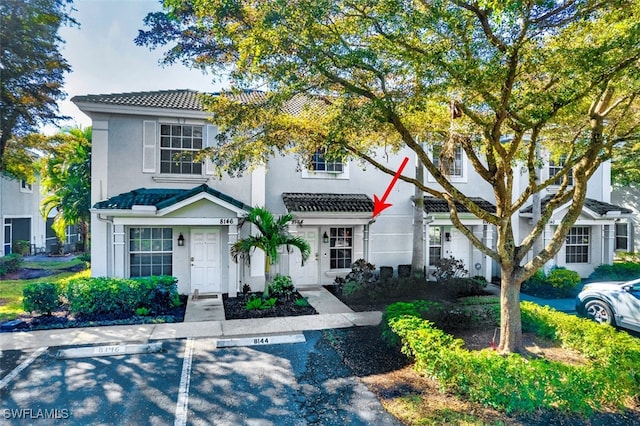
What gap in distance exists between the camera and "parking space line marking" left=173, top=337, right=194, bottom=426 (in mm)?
4770

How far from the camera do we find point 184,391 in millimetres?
5465

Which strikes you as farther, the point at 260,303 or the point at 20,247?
the point at 20,247

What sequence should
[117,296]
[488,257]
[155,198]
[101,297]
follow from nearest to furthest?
[101,297]
[117,296]
[155,198]
[488,257]

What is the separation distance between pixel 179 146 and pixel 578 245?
1721cm

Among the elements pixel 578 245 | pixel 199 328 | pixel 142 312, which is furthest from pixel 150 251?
pixel 578 245

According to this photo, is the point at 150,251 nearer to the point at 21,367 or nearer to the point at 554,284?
the point at 21,367

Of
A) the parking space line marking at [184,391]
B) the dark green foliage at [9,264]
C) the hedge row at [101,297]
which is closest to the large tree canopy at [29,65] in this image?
the dark green foliage at [9,264]

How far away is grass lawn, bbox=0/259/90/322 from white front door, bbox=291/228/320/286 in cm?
826

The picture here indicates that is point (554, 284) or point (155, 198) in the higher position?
point (155, 198)

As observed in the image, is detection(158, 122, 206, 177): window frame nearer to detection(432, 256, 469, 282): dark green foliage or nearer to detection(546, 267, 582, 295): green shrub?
detection(432, 256, 469, 282): dark green foliage

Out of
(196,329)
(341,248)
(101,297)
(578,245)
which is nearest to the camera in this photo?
(196,329)

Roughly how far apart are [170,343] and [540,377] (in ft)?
22.6

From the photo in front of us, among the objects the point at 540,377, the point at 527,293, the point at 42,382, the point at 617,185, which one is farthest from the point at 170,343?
the point at 617,185

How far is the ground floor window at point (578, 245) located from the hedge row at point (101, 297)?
16.6m
